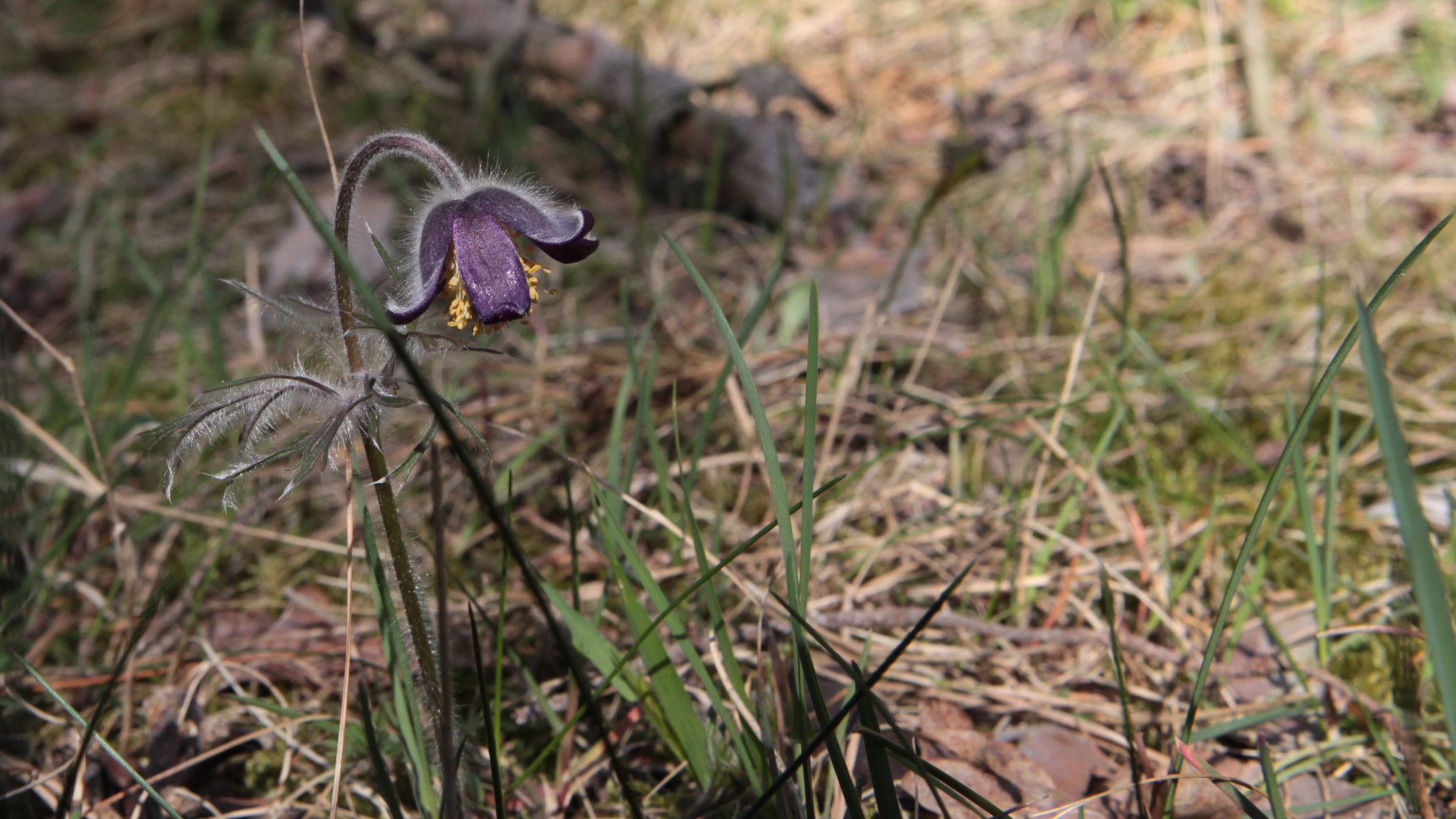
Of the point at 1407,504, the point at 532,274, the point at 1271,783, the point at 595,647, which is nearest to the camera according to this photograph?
the point at 1407,504

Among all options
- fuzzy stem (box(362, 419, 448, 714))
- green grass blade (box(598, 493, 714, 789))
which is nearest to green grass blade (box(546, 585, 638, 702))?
green grass blade (box(598, 493, 714, 789))

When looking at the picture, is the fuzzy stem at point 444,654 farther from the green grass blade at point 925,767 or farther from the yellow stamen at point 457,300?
the green grass blade at point 925,767

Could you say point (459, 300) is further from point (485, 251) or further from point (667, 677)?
point (667, 677)

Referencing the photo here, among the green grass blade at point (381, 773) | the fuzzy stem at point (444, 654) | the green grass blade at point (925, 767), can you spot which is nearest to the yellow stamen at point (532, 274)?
the fuzzy stem at point (444, 654)

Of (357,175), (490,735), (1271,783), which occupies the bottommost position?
(1271,783)

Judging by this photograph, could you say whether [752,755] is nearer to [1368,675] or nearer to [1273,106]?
[1368,675]

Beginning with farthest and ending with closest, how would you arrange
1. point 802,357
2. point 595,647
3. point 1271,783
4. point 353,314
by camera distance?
point 802,357, point 595,647, point 353,314, point 1271,783

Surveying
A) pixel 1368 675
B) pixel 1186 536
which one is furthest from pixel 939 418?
pixel 1368 675

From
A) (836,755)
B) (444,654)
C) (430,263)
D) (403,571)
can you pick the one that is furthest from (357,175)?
(836,755)
